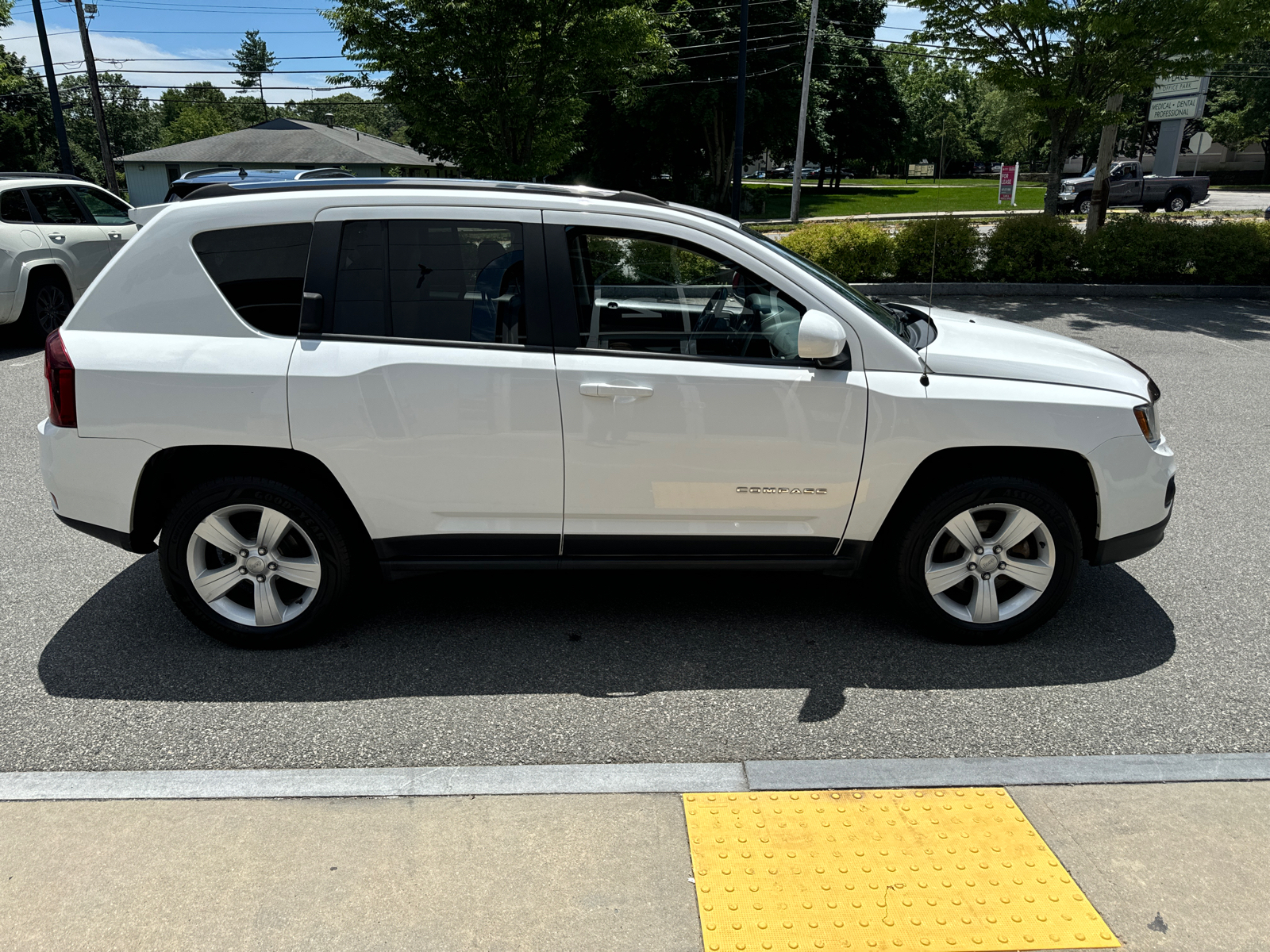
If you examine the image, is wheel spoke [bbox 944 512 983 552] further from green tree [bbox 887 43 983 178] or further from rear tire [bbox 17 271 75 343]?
green tree [bbox 887 43 983 178]

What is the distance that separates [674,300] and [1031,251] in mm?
11918

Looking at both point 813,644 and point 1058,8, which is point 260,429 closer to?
point 813,644

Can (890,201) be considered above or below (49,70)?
below

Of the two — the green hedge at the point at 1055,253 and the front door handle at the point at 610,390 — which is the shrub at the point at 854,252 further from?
the front door handle at the point at 610,390

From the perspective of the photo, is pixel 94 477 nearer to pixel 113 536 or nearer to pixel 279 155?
pixel 113 536

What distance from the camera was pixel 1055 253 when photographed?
14039 mm

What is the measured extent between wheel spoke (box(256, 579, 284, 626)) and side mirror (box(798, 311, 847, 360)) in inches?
93.7

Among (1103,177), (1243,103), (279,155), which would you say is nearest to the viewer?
(1103,177)

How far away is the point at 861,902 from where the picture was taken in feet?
8.71

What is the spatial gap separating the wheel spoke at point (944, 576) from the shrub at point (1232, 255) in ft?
41.8

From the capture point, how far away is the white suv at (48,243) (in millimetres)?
10109

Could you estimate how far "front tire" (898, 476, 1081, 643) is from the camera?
3900mm

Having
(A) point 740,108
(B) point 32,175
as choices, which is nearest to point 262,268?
(B) point 32,175

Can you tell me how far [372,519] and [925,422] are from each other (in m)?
2.27
